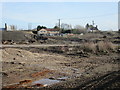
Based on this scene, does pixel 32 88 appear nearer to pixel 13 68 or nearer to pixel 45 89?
pixel 45 89

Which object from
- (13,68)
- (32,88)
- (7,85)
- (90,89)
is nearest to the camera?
(90,89)

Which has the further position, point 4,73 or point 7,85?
point 4,73

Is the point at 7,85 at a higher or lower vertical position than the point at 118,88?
lower

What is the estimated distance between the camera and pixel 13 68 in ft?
51.5

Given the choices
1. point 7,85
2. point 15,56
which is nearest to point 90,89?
point 7,85

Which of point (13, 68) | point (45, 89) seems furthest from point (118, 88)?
point (13, 68)

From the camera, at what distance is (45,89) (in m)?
9.75

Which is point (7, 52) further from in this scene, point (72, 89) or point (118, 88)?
point (118, 88)

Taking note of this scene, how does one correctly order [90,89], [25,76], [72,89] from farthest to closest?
[25,76]
[72,89]
[90,89]

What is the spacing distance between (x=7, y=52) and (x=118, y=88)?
51.1ft

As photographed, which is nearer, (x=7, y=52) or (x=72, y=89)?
(x=72, y=89)

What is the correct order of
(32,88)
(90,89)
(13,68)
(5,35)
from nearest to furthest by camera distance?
(90,89) < (32,88) < (13,68) < (5,35)

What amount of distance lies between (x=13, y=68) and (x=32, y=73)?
225 centimetres

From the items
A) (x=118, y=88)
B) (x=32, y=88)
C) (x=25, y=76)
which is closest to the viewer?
(x=118, y=88)
